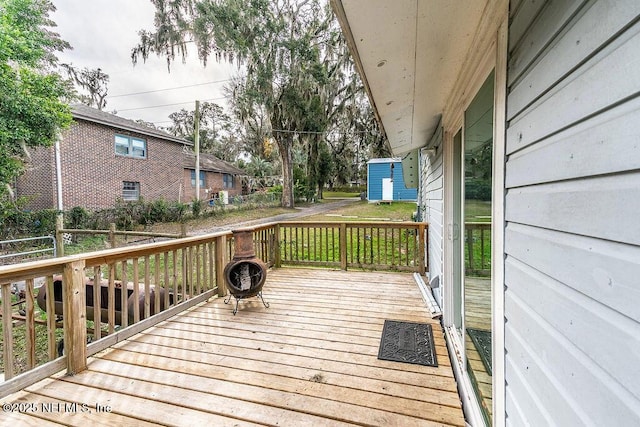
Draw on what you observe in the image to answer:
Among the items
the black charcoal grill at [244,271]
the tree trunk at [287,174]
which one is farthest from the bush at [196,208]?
the black charcoal grill at [244,271]

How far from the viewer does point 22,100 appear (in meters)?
7.72

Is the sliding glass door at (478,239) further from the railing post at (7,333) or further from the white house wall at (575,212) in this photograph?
the railing post at (7,333)

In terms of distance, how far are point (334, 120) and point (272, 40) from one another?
5.77m

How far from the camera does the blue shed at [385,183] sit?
16.3 m

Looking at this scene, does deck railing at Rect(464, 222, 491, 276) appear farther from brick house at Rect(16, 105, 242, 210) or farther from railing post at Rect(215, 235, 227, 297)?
brick house at Rect(16, 105, 242, 210)

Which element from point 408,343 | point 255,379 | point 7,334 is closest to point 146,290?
point 7,334

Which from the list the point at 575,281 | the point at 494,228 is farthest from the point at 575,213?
the point at 494,228

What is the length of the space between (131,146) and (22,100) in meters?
5.78

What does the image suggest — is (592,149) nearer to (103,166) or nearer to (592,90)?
(592,90)

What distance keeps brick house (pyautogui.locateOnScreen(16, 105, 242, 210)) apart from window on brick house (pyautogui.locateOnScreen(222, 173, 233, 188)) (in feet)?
20.3

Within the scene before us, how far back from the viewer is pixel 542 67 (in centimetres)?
90

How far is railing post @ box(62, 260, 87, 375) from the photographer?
2283 mm

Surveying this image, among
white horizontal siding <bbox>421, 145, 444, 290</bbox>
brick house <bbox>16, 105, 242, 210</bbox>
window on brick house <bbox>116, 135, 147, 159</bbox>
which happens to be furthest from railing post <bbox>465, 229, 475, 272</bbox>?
window on brick house <bbox>116, 135, 147, 159</bbox>

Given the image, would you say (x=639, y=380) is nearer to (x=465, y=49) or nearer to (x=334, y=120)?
(x=465, y=49)
